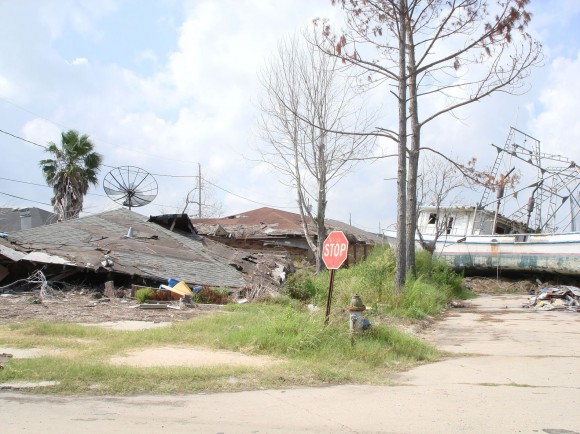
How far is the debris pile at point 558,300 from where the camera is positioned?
16.4 meters

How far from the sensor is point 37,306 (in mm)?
13055

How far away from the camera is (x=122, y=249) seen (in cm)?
1898

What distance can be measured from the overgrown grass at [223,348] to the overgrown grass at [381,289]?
14.8ft

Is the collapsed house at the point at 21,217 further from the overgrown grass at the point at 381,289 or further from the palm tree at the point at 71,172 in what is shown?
the overgrown grass at the point at 381,289

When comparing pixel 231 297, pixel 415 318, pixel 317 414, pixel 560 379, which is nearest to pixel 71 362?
pixel 317 414

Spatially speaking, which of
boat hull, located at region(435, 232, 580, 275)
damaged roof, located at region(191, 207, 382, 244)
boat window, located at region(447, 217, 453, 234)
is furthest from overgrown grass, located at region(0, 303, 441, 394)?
damaged roof, located at region(191, 207, 382, 244)

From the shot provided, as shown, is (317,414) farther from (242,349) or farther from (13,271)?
(13,271)

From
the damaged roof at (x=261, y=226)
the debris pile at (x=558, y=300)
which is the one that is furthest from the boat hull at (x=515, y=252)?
the damaged roof at (x=261, y=226)

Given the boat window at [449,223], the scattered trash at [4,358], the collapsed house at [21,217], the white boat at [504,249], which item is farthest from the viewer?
the collapsed house at [21,217]

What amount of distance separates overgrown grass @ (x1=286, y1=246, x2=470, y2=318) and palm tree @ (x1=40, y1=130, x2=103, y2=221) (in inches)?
685

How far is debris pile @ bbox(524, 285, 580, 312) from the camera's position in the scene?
53.8 feet

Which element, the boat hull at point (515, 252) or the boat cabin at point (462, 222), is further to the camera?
the boat cabin at point (462, 222)

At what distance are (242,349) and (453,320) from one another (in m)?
7.79

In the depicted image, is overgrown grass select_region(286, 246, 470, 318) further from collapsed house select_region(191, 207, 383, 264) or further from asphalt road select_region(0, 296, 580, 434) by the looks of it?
collapsed house select_region(191, 207, 383, 264)
